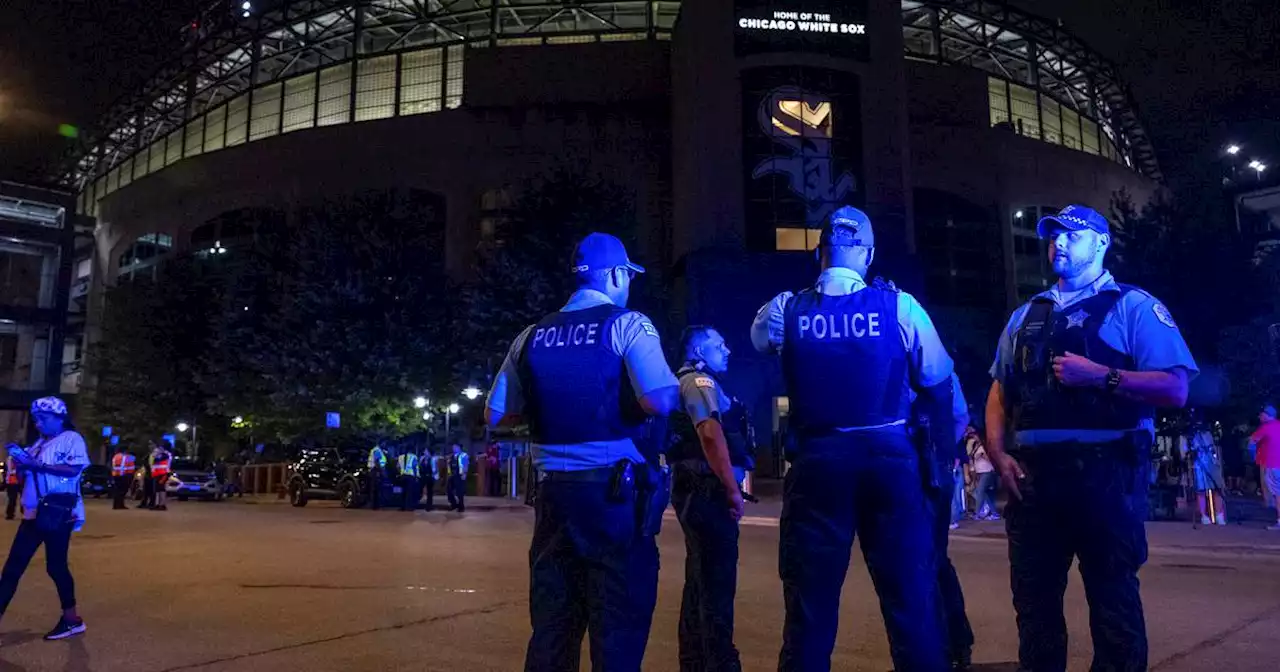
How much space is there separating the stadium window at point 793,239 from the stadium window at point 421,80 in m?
21.5

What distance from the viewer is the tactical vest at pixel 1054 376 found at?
3172 mm

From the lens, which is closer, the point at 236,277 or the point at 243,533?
the point at 243,533

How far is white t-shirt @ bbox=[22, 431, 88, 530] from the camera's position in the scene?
6.13m

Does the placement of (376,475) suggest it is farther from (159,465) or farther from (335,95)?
(335,95)

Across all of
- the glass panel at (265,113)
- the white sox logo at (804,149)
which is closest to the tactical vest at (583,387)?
the white sox logo at (804,149)

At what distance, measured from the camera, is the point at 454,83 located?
45.7 meters

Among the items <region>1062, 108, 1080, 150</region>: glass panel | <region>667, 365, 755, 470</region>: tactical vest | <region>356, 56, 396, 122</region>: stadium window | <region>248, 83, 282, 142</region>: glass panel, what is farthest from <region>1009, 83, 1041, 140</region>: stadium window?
<region>667, 365, 755, 470</region>: tactical vest

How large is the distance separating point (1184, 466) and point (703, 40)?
2497 centimetres

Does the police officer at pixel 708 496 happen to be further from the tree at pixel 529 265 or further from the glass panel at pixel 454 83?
the glass panel at pixel 454 83

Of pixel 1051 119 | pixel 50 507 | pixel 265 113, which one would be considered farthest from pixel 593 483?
pixel 1051 119

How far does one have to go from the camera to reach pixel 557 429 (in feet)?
10.2

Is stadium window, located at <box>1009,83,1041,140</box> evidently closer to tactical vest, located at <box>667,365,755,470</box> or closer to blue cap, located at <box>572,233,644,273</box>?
tactical vest, located at <box>667,365,755,470</box>

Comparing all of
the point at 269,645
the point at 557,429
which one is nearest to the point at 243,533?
the point at 269,645

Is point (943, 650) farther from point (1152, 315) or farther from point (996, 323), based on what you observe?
point (996, 323)
